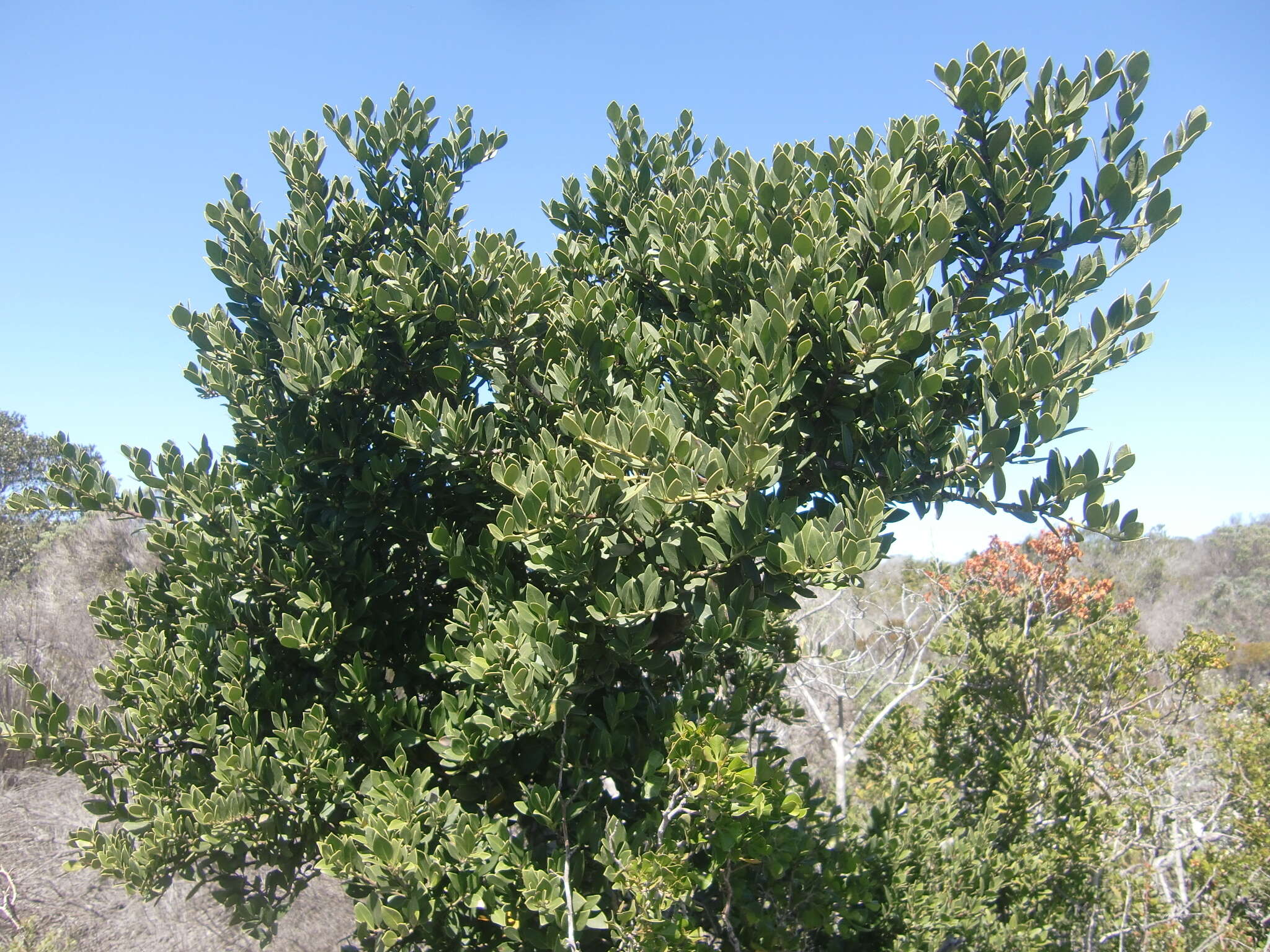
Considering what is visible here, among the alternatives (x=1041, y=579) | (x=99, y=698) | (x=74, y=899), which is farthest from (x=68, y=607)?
(x=1041, y=579)

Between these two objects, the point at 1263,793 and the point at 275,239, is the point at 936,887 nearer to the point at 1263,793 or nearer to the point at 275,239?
the point at 1263,793

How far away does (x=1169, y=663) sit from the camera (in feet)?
23.3

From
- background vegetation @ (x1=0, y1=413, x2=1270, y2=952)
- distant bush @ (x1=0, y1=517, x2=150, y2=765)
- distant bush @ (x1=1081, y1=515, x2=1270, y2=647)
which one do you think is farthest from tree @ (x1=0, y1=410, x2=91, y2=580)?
distant bush @ (x1=1081, y1=515, x2=1270, y2=647)

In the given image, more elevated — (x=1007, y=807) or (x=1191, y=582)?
(x=1191, y=582)

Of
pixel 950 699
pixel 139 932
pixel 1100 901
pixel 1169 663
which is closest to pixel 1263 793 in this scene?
pixel 1169 663

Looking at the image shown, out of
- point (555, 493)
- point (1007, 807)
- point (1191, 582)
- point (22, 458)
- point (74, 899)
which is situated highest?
point (1191, 582)

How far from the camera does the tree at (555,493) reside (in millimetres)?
2365

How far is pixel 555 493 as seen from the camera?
237 centimetres

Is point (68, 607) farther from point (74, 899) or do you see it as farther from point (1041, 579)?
point (1041, 579)

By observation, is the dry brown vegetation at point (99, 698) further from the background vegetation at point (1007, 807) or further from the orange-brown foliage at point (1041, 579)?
the orange-brown foliage at point (1041, 579)

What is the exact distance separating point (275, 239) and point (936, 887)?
5.01m

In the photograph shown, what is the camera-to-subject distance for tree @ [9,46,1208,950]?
7.76 feet

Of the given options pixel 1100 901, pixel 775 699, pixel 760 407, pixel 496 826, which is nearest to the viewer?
pixel 760 407

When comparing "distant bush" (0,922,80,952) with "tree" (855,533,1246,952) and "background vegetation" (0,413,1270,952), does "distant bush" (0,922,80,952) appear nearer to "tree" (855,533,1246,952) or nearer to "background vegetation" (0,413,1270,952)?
"background vegetation" (0,413,1270,952)
